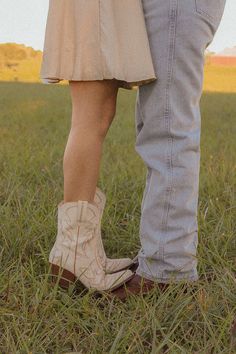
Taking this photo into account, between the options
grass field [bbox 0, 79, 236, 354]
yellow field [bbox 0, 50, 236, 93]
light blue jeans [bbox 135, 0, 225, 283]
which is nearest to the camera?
grass field [bbox 0, 79, 236, 354]

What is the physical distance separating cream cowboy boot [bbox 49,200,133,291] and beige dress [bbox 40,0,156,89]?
0.42 meters

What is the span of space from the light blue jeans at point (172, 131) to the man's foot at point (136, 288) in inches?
0.8

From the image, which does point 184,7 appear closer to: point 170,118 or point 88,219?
point 170,118

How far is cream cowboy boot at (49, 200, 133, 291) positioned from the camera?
6.15ft

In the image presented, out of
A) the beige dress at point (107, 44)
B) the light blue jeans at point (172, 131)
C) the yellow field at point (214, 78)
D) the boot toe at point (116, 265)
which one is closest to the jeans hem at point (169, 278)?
the light blue jeans at point (172, 131)

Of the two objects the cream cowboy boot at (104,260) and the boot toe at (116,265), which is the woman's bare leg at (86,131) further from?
the boot toe at (116,265)

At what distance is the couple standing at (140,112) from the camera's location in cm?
169

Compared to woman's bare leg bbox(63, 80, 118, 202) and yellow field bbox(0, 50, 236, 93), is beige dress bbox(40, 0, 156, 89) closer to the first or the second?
woman's bare leg bbox(63, 80, 118, 202)

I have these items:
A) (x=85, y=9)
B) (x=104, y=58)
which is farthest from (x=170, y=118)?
(x=85, y=9)

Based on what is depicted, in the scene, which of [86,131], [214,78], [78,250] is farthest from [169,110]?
[214,78]

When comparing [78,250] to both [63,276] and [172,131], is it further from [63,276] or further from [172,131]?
[172,131]

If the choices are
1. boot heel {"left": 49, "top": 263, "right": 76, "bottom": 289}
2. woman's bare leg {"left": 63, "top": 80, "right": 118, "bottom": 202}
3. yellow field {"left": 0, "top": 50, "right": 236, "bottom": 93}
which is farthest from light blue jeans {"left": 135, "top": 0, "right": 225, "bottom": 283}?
yellow field {"left": 0, "top": 50, "right": 236, "bottom": 93}

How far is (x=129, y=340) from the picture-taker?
1.57 meters

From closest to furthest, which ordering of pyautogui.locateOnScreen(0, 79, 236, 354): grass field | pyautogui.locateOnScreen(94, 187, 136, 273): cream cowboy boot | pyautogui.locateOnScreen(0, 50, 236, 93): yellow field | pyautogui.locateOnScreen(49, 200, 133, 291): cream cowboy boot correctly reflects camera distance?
pyautogui.locateOnScreen(0, 79, 236, 354): grass field, pyautogui.locateOnScreen(49, 200, 133, 291): cream cowboy boot, pyautogui.locateOnScreen(94, 187, 136, 273): cream cowboy boot, pyautogui.locateOnScreen(0, 50, 236, 93): yellow field
